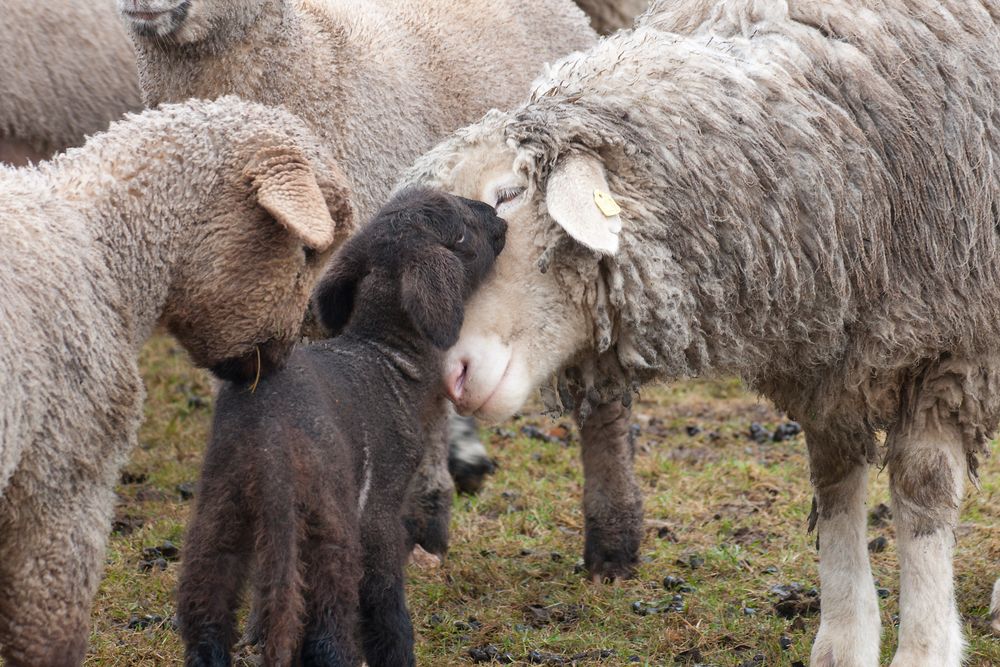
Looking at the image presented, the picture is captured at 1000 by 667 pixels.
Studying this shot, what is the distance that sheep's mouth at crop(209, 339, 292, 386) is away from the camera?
393 cm

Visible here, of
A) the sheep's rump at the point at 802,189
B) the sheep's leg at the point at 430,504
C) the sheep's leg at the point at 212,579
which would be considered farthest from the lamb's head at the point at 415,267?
the sheep's leg at the point at 430,504

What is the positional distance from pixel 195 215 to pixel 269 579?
1.03 meters

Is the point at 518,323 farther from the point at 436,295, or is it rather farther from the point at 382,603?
the point at 382,603

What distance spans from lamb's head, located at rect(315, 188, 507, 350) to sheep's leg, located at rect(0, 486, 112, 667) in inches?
37.9

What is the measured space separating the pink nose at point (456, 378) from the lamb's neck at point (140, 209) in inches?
32.1

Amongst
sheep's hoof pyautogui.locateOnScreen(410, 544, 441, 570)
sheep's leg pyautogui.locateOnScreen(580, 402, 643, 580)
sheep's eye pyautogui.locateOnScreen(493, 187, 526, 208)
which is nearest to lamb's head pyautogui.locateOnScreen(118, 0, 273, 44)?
sheep's eye pyautogui.locateOnScreen(493, 187, 526, 208)

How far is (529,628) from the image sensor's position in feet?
17.4

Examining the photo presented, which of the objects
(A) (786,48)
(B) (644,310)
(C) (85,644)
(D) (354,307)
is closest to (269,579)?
(C) (85,644)

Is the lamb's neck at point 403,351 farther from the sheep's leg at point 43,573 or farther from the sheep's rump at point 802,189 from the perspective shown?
the sheep's leg at point 43,573

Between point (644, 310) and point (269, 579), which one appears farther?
point (644, 310)

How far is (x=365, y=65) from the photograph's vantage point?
5.69m

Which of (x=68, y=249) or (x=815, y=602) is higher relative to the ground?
(x=68, y=249)

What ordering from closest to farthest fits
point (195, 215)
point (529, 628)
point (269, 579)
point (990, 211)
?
point (269, 579)
point (195, 215)
point (990, 211)
point (529, 628)

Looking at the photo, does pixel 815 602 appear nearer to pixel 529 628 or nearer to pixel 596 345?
pixel 529 628
